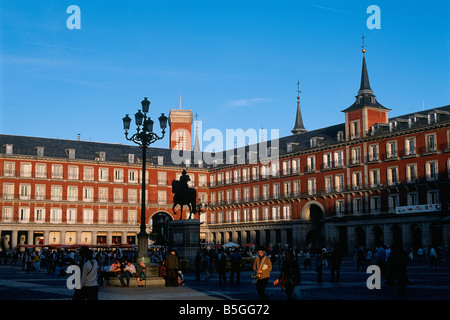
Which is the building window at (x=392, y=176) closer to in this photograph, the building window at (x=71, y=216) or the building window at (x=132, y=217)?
the building window at (x=132, y=217)

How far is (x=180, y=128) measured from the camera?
114 m

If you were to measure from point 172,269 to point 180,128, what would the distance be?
3675 inches

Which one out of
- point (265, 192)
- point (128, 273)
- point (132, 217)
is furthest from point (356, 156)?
point (128, 273)

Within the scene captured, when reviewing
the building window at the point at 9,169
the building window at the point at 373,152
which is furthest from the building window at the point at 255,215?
the building window at the point at 9,169

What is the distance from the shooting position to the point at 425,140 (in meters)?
54.4

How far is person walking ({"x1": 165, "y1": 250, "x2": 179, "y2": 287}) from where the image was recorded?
21.0m

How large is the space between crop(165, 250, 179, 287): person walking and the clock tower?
3482 inches

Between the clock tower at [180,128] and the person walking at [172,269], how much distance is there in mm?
88452

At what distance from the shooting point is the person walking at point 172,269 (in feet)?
68.9

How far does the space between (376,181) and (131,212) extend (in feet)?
114

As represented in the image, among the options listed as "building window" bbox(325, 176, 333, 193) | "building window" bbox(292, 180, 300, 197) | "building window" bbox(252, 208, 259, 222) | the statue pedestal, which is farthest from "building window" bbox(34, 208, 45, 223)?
the statue pedestal

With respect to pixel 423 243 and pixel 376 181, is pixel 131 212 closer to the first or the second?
pixel 376 181

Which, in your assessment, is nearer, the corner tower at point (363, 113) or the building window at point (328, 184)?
the corner tower at point (363, 113)
